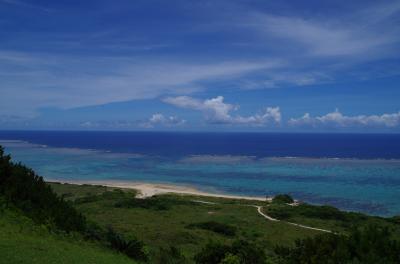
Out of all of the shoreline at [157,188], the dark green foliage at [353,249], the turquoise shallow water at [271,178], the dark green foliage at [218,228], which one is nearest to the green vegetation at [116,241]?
the dark green foliage at [353,249]

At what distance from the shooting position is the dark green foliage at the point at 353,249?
45.2 feet

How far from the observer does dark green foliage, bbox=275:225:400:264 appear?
13766 mm

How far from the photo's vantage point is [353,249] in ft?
47.6

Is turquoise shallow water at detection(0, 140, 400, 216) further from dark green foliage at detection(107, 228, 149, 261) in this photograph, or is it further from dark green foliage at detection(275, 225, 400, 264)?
dark green foliage at detection(107, 228, 149, 261)

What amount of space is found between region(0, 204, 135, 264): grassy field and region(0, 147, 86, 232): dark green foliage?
0.79m

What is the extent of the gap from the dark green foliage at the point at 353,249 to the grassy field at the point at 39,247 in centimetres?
633

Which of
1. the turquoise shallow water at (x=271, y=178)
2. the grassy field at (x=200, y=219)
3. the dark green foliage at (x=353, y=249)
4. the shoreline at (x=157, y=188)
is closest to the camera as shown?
the dark green foliage at (x=353, y=249)

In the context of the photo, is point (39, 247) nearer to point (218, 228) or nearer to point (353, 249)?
point (353, 249)

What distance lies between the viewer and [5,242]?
13.7 m

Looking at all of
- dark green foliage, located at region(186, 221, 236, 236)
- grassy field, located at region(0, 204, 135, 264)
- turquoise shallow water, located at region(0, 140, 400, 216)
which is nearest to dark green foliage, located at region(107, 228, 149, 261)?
grassy field, located at region(0, 204, 135, 264)

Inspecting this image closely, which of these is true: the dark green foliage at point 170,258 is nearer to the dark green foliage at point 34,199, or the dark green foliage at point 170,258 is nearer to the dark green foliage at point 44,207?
the dark green foliage at point 44,207

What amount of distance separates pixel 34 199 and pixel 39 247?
6.06 meters

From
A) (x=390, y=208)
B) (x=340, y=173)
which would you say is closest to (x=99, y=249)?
(x=390, y=208)

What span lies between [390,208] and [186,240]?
42.5 m
